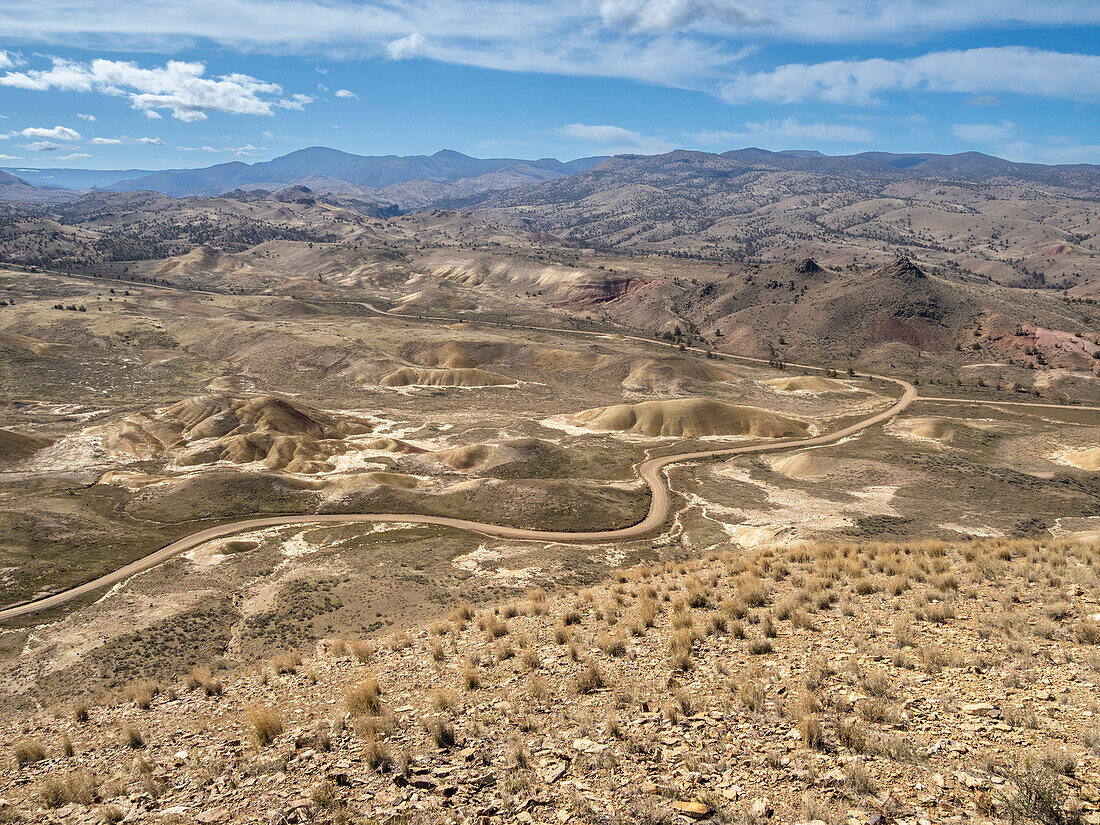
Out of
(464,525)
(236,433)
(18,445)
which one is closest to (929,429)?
(464,525)

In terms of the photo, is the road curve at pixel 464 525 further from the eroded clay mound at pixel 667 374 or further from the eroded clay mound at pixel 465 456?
the eroded clay mound at pixel 667 374

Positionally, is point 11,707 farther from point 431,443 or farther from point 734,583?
point 431,443

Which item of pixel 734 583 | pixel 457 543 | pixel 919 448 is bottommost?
pixel 457 543

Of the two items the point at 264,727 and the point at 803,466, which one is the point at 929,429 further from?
the point at 264,727

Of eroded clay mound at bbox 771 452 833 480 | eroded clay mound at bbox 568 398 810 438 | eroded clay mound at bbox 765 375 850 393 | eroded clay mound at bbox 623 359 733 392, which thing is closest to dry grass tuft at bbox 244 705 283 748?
eroded clay mound at bbox 771 452 833 480

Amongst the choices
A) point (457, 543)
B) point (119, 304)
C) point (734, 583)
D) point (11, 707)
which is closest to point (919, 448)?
point (457, 543)

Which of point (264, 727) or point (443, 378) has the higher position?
point (264, 727)

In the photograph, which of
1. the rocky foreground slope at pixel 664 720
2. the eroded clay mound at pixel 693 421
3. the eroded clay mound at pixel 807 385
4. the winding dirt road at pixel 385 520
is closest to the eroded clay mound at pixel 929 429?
the eroded clay mound at pixel 693 421
